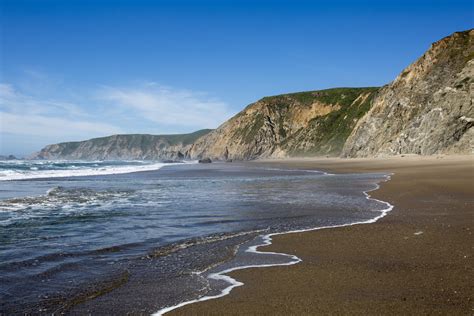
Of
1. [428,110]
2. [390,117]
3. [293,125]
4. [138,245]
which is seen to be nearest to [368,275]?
[138,245]

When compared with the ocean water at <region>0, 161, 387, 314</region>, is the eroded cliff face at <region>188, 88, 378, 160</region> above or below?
above

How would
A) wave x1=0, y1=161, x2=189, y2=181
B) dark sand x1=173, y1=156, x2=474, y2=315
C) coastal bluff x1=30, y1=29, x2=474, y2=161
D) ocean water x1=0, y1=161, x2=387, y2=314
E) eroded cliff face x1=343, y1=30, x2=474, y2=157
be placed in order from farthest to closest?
1. coastal bluff x1=30, y1=29, x2=474, y2=161
2. eroded cliff face x1=343, y1=30, x2=474, y2=157
3. wave x1=0, y1=161, x2=189, y2=181
4. ocean water x1=0, y1=161, x2=387, y2=314
5. dark sand x1=173, y1=156, x2=474, y2=315

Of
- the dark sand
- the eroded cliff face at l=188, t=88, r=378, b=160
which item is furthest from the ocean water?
the eroded cliff face at l=188, t=88, r=378, b=160

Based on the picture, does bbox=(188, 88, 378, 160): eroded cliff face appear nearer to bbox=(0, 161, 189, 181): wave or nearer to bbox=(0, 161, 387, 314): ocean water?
bbox=(0, 161, 189, 181): wave

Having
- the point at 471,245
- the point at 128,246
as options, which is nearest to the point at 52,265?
the point at 128,246

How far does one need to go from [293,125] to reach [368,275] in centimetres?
10699

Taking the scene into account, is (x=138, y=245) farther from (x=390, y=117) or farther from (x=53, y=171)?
(x=390, y=117)

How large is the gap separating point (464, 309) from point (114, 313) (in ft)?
11.5

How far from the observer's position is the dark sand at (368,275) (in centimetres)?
427

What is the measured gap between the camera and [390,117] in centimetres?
5869

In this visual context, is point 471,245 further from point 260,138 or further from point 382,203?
point 260,138

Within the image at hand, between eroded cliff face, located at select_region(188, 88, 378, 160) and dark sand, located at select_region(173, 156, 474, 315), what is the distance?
7765 centimetres

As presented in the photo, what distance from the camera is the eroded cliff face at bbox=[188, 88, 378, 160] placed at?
9044 cm

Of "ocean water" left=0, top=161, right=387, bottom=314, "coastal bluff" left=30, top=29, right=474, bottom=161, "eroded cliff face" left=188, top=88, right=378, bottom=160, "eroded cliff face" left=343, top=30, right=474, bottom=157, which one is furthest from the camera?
"eroded cliff face" left=188, top=88, right=378, bottom=160
